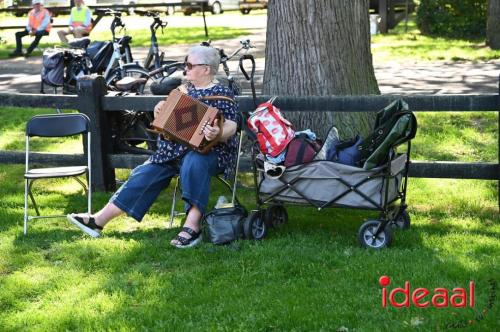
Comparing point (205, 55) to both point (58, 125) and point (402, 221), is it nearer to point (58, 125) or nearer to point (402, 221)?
point (58, 125)

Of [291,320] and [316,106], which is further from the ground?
[316,106]

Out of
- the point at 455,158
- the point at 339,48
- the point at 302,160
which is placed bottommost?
the point at 455,158

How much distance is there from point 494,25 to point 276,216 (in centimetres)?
1325

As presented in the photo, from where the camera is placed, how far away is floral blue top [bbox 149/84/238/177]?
23.0 feet

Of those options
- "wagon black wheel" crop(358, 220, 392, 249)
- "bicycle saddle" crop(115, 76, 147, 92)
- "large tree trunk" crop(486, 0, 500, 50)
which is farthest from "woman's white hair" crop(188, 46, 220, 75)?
"large tree trunk" crop(486, 0, 500, 50)

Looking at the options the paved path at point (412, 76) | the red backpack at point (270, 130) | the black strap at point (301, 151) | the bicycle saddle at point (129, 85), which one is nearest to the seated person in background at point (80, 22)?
the paved path at point (412, 76)

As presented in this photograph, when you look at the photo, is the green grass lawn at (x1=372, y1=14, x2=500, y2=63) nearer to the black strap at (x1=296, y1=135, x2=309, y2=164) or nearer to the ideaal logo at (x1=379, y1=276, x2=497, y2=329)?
the black strap at (x1=296, y1=135, x2=309, y2=164)

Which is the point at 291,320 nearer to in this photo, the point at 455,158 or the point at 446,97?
the point at 446,97

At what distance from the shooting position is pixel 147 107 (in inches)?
326

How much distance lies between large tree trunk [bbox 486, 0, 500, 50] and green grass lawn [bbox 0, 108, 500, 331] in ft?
37.4

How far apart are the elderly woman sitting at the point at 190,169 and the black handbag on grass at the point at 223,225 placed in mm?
121

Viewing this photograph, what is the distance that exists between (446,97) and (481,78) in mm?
7534

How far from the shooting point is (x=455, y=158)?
9.65 m

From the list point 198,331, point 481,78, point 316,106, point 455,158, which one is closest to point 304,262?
point 198,331
